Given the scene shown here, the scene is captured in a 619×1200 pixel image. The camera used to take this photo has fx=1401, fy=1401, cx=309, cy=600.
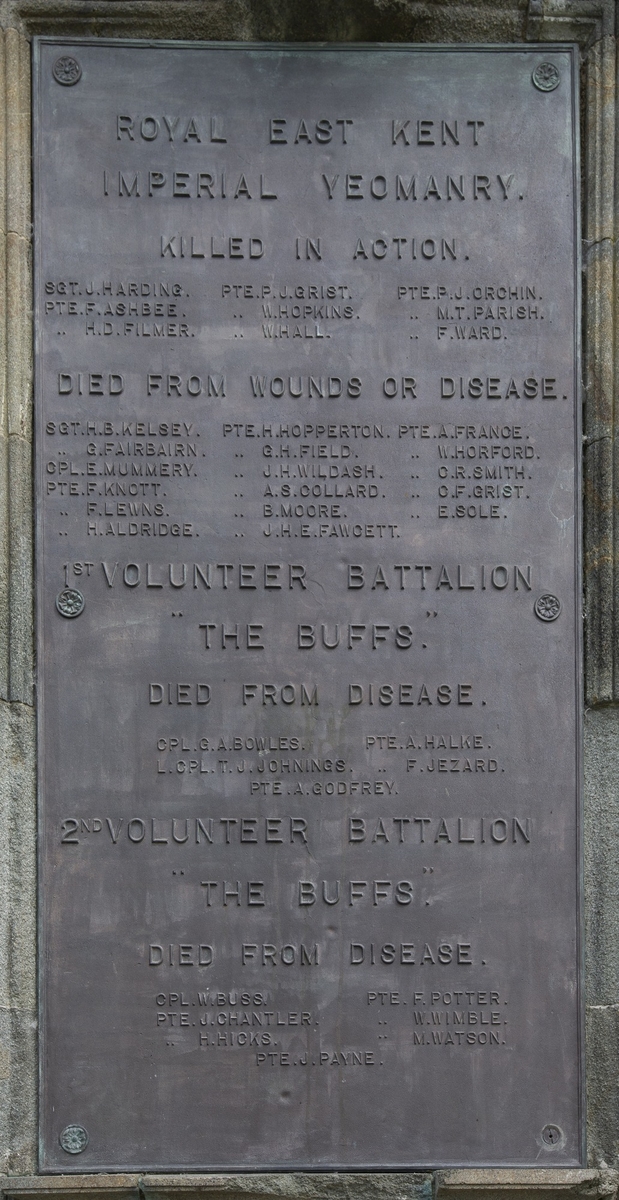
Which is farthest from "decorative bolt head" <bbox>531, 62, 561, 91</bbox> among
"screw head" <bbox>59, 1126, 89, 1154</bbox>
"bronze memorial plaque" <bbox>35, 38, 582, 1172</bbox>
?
"screw head" <bbox>59, 1126, 89, 1154</bbox>

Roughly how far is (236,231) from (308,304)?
374 mm

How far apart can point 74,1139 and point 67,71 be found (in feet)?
12.5

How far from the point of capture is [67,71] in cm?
514

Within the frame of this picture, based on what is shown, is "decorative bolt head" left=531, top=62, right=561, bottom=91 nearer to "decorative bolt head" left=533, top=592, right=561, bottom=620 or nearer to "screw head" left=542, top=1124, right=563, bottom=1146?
"decorative bolt head" left=533, top=592, right=561, bottom=620

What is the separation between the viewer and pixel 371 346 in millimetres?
5094

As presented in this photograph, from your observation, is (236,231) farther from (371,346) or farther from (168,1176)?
(168,1176)

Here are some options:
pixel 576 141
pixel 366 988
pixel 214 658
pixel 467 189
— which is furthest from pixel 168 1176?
pixel 576 141

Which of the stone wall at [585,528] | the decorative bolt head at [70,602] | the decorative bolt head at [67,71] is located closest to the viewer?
the stone wall at [585,528]

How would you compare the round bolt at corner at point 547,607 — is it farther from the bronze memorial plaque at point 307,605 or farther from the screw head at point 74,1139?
the screw head at point 74,1139

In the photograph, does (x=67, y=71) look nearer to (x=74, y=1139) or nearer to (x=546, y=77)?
(x=546, y=77)

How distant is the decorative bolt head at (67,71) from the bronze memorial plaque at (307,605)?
12 mm

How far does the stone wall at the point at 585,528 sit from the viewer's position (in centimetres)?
475

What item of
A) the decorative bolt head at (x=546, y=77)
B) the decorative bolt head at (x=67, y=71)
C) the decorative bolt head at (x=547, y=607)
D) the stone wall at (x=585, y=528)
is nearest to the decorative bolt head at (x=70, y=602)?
the stone wall at (x=585, y=528)

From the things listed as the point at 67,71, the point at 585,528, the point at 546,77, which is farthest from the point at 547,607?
the point at 67,71
